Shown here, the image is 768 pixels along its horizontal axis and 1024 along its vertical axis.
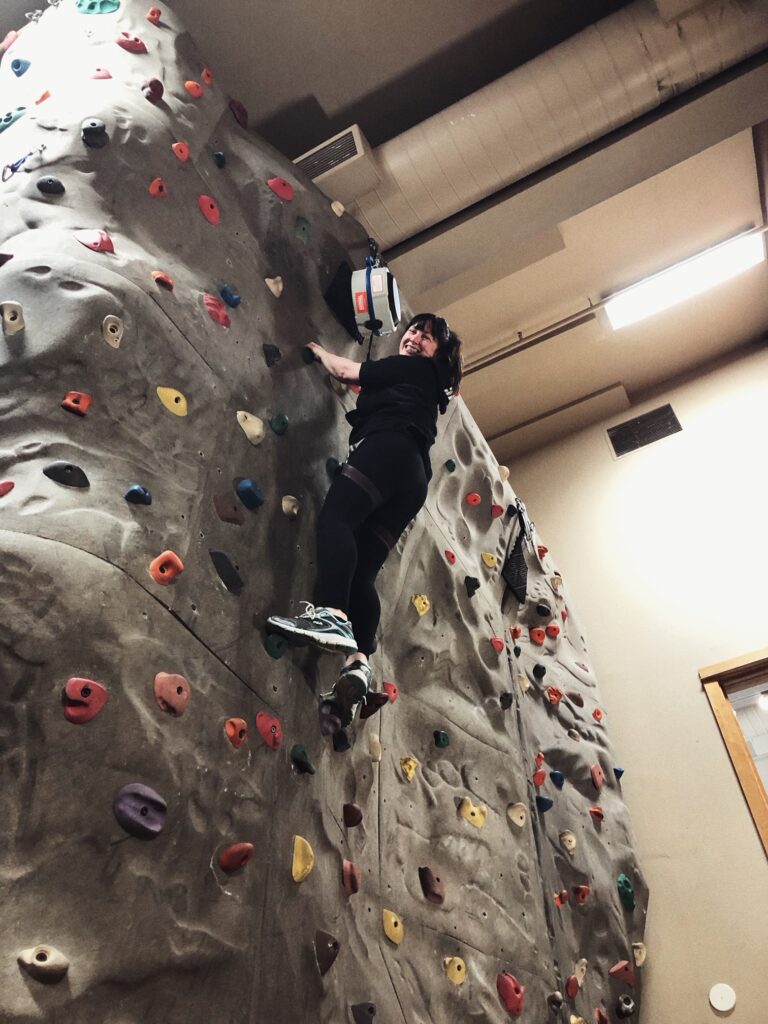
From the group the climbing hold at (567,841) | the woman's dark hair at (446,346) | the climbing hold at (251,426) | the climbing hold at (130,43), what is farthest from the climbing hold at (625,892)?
the climbing hold at (130,43)

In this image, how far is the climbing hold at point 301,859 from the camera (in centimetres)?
174

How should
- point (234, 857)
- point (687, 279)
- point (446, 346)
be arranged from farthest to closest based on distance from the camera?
1. point (687, 279)
2. point (446, 346)
3. point (234, 857)

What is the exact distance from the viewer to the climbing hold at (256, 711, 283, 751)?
1.82 m

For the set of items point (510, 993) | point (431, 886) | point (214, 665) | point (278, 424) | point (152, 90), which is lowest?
point (510, 993)

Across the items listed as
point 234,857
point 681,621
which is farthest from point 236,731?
point 681,621

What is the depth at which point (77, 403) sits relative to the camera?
173cm

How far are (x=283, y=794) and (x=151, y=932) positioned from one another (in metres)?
0.50

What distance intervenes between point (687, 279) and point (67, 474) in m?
3.92

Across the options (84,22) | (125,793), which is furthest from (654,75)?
(125,793)

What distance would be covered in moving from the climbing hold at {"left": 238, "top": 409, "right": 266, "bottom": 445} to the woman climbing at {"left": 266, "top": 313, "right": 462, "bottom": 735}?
0.26 m

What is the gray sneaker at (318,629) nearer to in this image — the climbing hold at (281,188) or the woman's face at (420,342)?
the woman's face at (420,342)

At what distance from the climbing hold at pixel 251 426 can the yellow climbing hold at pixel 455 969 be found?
1.51 metres

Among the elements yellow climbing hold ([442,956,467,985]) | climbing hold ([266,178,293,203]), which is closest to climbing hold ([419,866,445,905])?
yellow climbing hold ([442,956,467,985])

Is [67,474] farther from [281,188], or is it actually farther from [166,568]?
[281,188]
